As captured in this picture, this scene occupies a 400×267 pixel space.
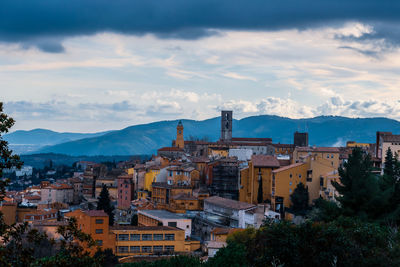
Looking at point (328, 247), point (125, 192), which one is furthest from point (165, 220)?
point (328, 247)

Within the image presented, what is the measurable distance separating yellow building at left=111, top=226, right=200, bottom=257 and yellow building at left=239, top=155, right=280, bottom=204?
10.1 m

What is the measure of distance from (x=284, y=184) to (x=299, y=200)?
187 centimetres

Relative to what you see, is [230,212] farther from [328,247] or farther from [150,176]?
[328,247]

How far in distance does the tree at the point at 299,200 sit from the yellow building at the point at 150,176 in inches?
704

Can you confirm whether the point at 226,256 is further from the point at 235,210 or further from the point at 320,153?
the point at 320,153

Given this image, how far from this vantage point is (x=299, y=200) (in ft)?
144

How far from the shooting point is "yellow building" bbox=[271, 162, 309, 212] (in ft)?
147

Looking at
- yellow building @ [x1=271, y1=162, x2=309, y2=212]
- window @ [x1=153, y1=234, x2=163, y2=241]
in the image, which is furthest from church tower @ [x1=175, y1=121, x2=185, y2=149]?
window @ [x1=153, y1=234, x2=163, y2=241]

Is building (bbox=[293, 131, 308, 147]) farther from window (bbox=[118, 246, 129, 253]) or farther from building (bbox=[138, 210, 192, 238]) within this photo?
window (bbox=[118, 246, 129, 253])

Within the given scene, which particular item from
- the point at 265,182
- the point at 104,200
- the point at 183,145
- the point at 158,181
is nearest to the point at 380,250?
the point at 265,182

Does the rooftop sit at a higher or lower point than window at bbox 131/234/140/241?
higher

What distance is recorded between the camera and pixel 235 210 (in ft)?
139

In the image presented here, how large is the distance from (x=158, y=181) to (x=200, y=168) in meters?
4.66

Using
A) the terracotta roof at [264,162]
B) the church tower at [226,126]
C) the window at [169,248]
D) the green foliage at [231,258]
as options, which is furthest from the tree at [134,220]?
the church tower at [226,126]
